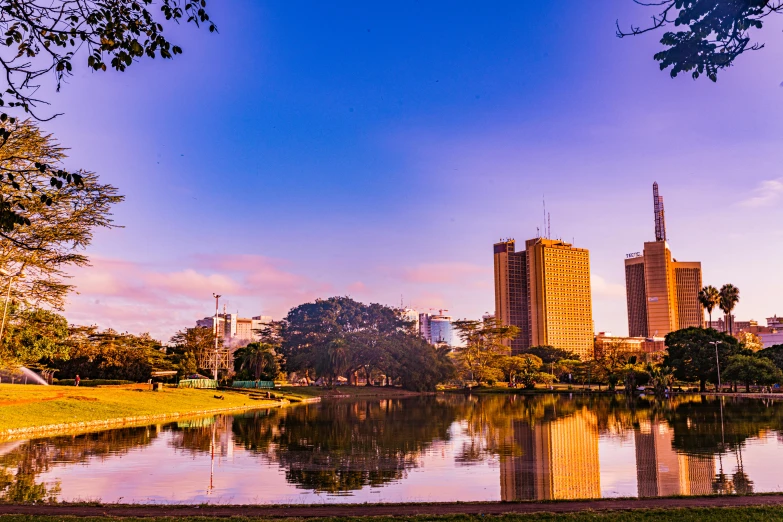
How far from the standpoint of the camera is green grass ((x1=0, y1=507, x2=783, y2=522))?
41.8 ft

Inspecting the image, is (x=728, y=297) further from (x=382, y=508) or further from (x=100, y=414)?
(x=382, y=508)

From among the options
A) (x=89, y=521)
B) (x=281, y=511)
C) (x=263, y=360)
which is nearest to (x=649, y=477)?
(x=281, y=511)

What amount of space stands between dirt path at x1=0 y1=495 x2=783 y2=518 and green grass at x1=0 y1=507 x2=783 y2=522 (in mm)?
634

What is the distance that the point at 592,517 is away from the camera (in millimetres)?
13039

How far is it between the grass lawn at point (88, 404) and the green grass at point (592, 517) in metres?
25.8

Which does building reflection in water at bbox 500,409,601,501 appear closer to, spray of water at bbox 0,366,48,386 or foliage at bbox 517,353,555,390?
spray of water at bbox 0,366,48,386

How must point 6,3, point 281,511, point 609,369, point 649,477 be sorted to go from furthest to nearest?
point 609,369, point 649,477, point 281,511, point 6,3

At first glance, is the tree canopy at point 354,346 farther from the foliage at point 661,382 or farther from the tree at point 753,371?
the tree at point 753,371

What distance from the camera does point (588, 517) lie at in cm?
1305

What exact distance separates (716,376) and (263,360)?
72.4 metres

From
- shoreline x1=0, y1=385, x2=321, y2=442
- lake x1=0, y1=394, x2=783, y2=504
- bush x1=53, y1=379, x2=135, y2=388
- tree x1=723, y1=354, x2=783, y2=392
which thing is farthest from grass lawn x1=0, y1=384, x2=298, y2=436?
tree x1=723, y1=354, x2=783, y2=392

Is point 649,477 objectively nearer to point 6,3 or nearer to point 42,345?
point 6,3

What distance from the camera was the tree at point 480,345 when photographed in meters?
121

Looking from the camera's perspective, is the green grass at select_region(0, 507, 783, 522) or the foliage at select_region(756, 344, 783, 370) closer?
the green grass at select_region(0, 507, 783, 522)
